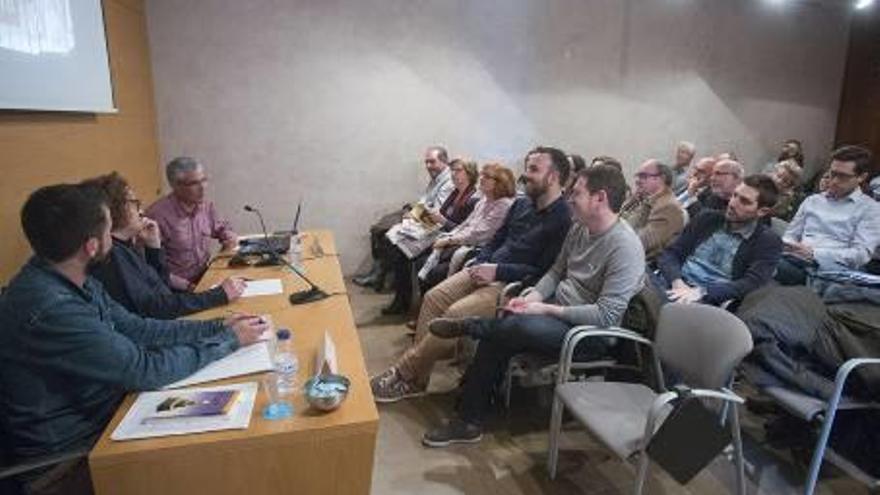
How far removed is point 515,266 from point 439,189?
1.91 meters

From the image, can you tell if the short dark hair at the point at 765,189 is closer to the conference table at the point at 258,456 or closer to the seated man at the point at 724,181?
the seated man at the point at 724,181

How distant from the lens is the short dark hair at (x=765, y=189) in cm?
260

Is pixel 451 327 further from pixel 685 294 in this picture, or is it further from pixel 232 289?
pixel 685 294

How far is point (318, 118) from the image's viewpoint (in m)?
4.89

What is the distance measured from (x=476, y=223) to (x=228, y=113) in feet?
8.10

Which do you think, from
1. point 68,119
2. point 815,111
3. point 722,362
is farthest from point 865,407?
point 815,111

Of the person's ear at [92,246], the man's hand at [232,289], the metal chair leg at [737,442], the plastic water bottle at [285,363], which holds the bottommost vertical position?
the metal chair leg at [737,442]

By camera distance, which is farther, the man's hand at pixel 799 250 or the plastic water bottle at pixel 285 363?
the man's hand at pixel 799 250

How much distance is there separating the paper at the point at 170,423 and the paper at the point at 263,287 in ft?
3.04

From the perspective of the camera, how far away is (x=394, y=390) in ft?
9.29

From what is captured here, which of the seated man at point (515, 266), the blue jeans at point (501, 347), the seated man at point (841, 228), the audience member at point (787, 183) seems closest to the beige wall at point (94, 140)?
the seated man at point (515, 266)

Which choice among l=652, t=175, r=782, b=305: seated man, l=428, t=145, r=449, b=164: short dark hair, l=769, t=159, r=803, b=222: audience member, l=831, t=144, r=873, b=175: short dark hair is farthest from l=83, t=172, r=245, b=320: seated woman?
l=769, t=159, r=803, b=222: audience member

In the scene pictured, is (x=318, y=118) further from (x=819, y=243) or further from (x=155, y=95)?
(x=819, y=243)

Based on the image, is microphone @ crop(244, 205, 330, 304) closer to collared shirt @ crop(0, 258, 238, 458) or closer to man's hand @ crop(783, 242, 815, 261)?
collared shirt @ crop(0, 258, 238, 458)
